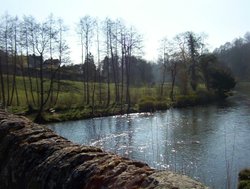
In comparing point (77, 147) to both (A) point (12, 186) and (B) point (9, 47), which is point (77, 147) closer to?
(A) point (12, 186)

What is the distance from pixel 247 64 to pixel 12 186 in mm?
131438

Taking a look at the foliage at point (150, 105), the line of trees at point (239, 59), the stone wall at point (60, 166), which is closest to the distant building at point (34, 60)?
the foliage at point (150, 105)

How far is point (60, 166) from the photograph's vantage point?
10.7ft

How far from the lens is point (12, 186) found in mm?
3750

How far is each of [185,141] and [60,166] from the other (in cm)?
2382

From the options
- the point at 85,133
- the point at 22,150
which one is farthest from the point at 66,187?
the point at 85,133

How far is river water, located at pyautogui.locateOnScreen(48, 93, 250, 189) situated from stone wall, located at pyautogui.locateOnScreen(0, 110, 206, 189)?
291 inches

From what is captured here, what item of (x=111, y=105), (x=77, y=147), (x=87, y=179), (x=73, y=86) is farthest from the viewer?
(x=73, y=86)

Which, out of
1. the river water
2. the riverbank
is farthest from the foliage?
the river water

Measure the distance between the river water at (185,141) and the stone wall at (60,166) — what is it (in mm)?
7394

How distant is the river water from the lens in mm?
18109

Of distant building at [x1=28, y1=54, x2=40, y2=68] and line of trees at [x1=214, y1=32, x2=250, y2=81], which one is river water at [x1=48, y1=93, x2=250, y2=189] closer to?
distant building at [x1=28, y1=54, x2=40, y2=68]

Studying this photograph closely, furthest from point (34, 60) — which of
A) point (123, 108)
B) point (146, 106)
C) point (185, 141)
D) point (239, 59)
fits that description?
point (239, 59)

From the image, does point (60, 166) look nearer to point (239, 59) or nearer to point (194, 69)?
point (194, 69)
